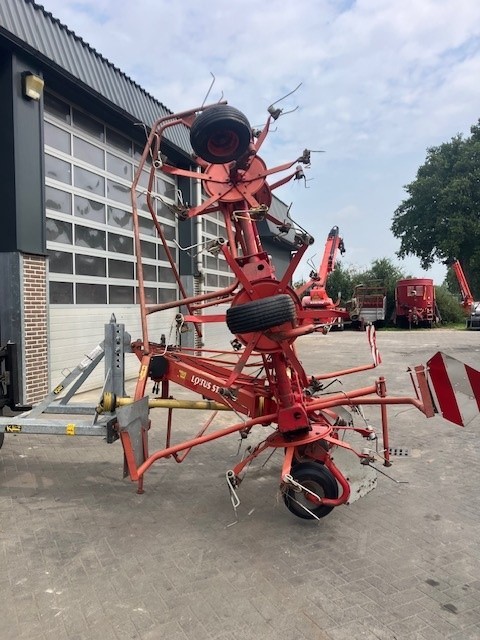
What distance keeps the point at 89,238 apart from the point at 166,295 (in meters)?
3.21

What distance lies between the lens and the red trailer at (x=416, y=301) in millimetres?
28562

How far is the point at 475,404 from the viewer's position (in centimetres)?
350

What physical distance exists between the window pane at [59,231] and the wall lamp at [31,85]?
1.86 metres

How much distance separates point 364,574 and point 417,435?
3.47m

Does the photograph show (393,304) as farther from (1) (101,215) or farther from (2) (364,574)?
(2) (364,574)

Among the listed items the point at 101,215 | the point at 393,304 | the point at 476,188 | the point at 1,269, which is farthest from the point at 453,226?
the point at 1,269

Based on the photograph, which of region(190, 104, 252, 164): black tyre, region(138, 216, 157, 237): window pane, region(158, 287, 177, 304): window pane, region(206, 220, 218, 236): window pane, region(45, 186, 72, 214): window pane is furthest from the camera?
region(206, 220, 218, 236): window pane

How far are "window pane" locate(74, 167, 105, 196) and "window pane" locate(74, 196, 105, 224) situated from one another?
0.74ft

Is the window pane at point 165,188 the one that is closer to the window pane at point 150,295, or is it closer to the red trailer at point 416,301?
the window pane at point 150,295

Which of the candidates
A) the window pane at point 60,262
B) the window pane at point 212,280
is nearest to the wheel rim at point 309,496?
the window pane at point 60,262

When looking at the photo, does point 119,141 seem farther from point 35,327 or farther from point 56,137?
point 35,327

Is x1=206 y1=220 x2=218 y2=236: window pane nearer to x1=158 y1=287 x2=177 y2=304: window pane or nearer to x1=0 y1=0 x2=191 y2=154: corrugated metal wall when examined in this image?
x1=158 y1=287 x2=177 y2=304: window pane

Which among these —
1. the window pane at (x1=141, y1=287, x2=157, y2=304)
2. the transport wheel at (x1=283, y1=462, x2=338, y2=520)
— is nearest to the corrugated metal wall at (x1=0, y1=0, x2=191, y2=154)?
the window pane at (x1=141, y1=287, x2=157, y2=304)

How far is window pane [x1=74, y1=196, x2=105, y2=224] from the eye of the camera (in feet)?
28.9
